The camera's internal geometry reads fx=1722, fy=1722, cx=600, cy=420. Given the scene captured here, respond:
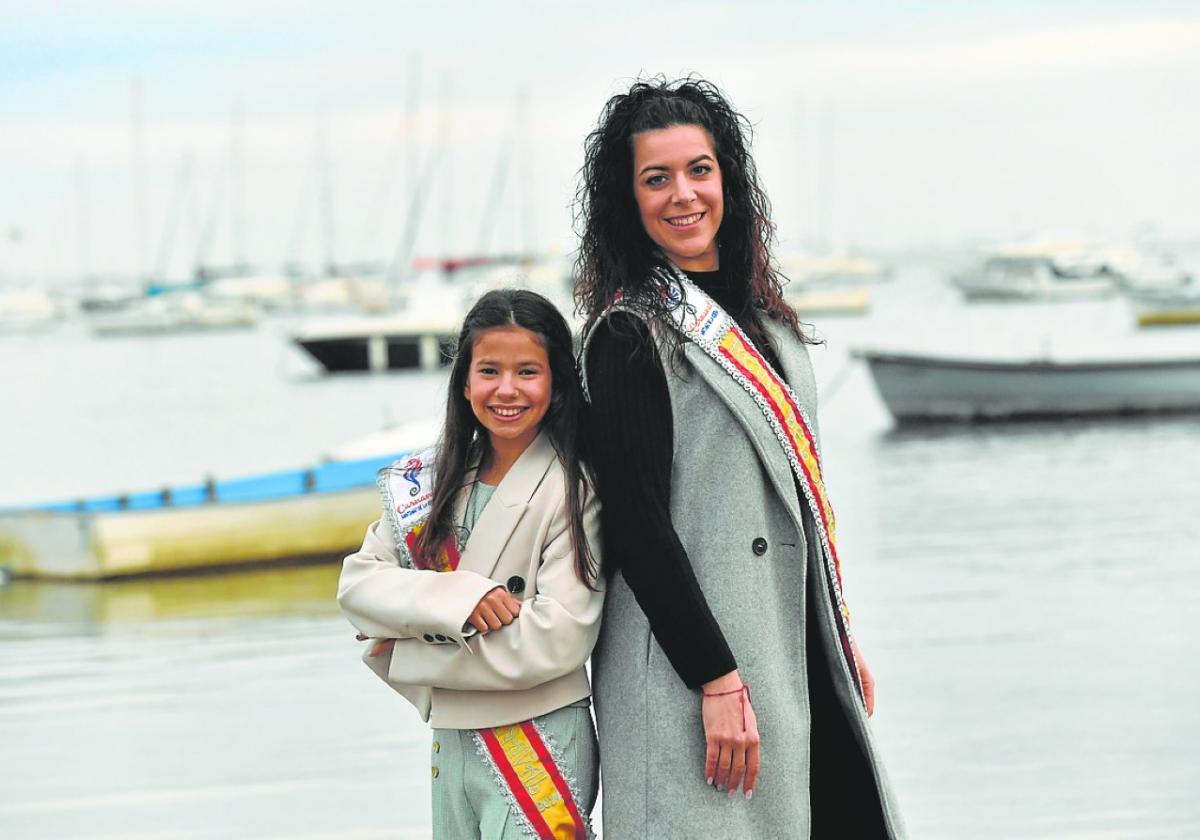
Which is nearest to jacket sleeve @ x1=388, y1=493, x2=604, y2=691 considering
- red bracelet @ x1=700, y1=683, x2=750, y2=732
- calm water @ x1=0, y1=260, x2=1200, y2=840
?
red bracelet @ x1=700, y1=683, x2=750, y2=732

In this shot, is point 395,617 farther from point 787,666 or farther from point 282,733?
point 282,733

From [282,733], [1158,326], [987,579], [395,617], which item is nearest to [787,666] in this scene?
[395,617]

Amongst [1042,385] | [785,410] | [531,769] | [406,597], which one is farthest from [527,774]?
[1042,385]

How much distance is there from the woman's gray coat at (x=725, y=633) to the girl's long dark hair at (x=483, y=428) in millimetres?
174

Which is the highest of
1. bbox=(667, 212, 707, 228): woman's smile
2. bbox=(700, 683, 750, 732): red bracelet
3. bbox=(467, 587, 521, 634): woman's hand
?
bbox=(667, 212, 707, 228): woman's smile

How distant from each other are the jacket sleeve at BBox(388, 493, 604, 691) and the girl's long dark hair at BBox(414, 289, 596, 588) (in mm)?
44

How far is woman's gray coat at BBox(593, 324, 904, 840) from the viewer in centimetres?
259

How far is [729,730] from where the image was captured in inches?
100

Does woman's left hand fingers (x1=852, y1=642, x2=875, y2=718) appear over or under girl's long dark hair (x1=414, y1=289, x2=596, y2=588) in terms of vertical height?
under

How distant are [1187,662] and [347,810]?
3.54m

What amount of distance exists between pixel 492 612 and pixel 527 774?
0.29 metres

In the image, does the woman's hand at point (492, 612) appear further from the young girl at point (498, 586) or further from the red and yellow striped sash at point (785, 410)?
the red and yellow striped sash at point (785, 410)

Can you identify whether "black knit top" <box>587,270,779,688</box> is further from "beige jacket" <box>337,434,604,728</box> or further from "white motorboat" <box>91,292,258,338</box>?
"white motorboat" <box>91,292,258,338</box>

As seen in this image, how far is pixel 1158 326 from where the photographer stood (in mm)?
41438
